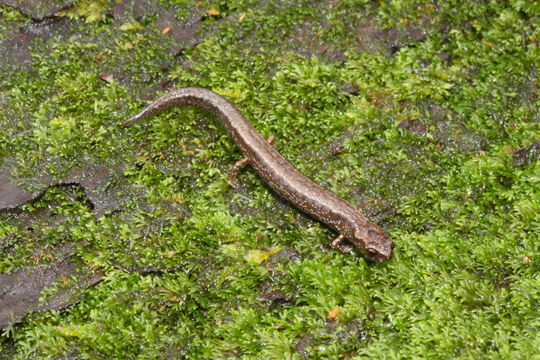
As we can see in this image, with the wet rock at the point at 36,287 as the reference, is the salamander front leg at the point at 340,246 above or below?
above

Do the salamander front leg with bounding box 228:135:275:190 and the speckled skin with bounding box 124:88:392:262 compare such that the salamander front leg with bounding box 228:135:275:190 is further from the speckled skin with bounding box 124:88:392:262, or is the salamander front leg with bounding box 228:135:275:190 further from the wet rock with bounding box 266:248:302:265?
the wet rock with bounding box 266:248:302:265


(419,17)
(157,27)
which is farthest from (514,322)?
(157,27)

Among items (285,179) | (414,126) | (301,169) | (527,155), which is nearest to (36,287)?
(285,179)

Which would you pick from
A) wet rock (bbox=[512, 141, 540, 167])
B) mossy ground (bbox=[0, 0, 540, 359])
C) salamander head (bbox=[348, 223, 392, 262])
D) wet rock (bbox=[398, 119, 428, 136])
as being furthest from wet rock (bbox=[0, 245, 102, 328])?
wet rock (bbox=[512, 141, 540, 167])

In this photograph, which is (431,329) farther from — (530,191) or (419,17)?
(419,17)

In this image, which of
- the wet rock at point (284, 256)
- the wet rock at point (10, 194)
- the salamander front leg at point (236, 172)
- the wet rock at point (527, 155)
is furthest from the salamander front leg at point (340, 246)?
the wet rock at point (10, 194)

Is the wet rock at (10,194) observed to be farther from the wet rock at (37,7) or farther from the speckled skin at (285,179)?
the wet rock at (37,7)

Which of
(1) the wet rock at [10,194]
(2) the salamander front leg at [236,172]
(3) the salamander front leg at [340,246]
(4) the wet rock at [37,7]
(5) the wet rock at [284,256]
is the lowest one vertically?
(1) the wet rock at [10,194]
